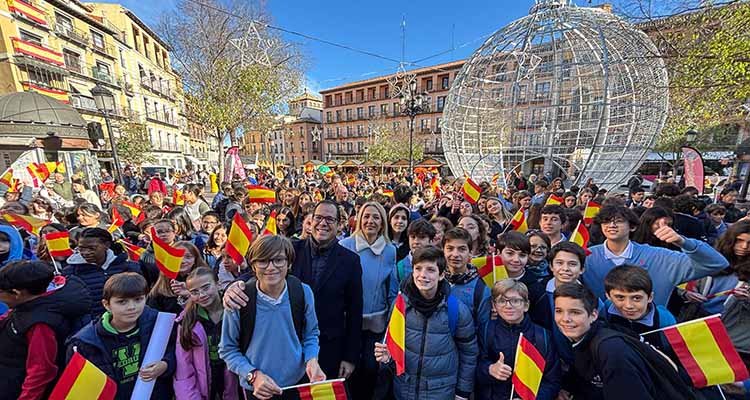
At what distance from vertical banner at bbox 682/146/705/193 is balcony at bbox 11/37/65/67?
31.0m

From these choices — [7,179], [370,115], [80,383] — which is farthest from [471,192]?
[370,115]

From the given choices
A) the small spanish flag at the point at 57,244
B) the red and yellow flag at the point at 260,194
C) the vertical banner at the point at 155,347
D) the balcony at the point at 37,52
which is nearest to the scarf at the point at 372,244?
the vertical banner at the point at 155,347

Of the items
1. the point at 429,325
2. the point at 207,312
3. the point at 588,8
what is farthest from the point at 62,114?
the point at 588,8

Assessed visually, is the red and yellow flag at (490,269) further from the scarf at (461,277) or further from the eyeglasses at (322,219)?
the eyeglasses at (322,219)

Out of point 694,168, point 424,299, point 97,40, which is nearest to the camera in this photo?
point 424,299

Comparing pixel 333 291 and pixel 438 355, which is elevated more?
pixel 333 291

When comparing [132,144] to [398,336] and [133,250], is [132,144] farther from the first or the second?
[398,336]

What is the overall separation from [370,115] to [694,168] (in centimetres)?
4196

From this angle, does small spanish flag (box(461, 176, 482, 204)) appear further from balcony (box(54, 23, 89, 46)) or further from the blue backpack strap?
balcony (box(54, 23, 89, 46))

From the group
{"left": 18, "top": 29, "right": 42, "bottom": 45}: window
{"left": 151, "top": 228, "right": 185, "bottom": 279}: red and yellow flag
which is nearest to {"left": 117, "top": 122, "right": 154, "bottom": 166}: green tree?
{"left": 18, "top": 29, "right": 42, "bottom": 45}: window

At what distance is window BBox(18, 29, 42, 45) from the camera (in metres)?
18.4

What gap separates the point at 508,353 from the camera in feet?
6.28

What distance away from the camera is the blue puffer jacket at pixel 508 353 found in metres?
1.88

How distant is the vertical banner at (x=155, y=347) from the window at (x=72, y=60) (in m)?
31.4
